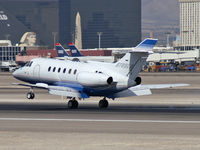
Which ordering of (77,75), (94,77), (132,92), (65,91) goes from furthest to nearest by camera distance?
(77,75) < (132,92) < (65,91) < (94,77)

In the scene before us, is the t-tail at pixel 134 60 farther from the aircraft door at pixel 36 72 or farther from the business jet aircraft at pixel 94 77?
the aircraft door at pixel 36 72

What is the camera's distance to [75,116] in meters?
40.4

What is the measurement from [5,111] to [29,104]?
8.47m

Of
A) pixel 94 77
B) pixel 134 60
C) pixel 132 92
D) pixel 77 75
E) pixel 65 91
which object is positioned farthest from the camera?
pixel 77 75

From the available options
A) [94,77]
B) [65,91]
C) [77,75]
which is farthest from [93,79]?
[65,91]

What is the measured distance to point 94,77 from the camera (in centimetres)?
4647

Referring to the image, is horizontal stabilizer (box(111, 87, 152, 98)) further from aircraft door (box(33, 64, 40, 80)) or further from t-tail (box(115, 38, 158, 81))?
aircraft door (box(33, 64, 40, 80))

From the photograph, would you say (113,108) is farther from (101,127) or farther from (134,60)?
(101,127)

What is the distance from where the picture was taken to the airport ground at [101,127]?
27.8 metres

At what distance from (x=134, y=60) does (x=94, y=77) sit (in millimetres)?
3207

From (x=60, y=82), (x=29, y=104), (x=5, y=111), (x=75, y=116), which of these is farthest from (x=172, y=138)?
(x=29, y=104)

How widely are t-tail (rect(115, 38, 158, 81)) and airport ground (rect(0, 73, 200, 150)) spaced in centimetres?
273

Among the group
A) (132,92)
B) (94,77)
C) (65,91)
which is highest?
(94,77)

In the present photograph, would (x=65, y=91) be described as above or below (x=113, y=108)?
above
